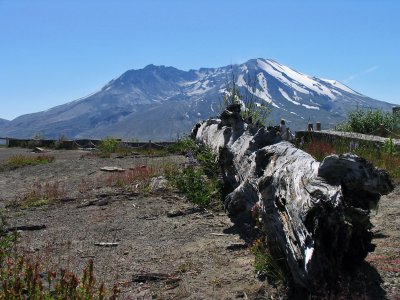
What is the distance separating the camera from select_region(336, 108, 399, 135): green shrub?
19422mm

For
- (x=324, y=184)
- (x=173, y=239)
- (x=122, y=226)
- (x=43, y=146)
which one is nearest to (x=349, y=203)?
(x=324, y=184)

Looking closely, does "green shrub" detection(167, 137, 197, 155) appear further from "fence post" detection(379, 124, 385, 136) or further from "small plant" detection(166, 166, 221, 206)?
"fence post" detection(379, 124, 385, 136)

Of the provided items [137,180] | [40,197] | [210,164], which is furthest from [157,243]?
[137,180]

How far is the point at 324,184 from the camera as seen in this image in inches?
170

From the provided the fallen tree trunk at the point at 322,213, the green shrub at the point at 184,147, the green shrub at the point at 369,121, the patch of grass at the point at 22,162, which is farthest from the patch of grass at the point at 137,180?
the green shrub at the point at 369,121

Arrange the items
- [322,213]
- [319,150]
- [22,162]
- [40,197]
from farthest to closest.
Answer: [22,162]
[319,150]
[40,197]
[322,213]

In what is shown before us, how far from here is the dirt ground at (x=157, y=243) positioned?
16.3 feet

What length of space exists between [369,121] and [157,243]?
593 inches

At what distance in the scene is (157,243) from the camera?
23.1 feet

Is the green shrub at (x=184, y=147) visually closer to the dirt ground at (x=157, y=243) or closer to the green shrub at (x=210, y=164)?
the green shrub at (x=210, y=164)

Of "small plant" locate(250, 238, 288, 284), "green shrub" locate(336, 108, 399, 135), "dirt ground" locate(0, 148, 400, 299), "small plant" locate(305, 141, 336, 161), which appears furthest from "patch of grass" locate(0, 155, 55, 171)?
"small plant" locate(250, 238, 288, 284)

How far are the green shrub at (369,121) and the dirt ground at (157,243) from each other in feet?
38.5

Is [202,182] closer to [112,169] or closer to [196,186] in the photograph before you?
[196,186]

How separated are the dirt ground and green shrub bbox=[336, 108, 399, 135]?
11.7 meters
